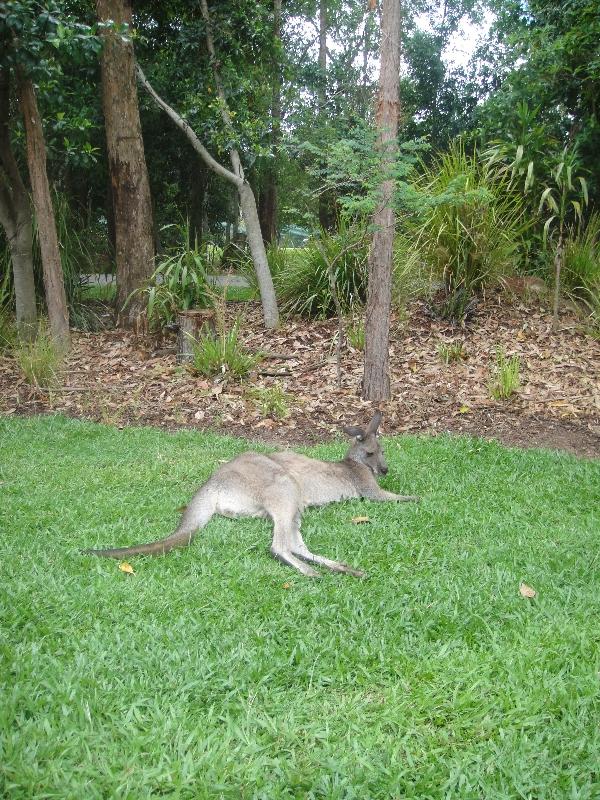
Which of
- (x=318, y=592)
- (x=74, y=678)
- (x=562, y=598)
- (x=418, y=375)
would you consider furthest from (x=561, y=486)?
(x=74, y=678)

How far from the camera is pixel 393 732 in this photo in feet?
9.15

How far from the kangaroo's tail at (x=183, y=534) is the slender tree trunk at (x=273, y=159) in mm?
10027

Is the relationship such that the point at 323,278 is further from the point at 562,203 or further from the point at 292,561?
the point at 292,561

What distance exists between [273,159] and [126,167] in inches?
254

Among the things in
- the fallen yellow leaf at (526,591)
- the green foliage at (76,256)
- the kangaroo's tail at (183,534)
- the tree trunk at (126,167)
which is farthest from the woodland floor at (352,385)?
the fallen yellow leaf at (526,591)

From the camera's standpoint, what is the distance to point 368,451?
5.82 metres

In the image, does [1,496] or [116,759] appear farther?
[1,496]

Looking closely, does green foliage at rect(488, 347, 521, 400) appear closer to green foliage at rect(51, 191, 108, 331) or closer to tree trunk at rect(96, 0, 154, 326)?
tree trunk at rect(96, 0, 154, 326)

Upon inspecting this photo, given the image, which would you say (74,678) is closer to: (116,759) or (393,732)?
(116,759)

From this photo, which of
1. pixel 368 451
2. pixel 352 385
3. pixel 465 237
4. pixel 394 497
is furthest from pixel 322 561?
pixel 465 237

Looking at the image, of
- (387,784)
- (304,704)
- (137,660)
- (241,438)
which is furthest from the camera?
(241,438)

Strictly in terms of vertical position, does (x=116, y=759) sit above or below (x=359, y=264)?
below

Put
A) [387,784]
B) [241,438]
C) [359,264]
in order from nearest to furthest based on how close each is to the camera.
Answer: [387,784] < [241,438] < [359,264]

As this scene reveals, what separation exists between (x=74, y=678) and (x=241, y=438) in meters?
4.57
